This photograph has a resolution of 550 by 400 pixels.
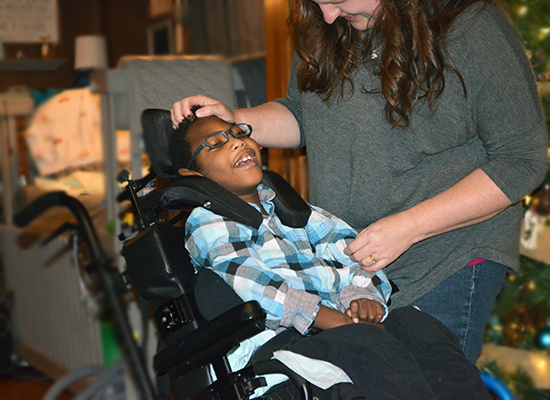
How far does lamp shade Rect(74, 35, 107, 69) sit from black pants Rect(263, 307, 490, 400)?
836 mm

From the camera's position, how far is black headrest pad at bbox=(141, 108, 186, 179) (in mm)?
1340

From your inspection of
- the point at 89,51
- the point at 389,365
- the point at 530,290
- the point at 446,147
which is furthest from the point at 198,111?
the point at 530,290

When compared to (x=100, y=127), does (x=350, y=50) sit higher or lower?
higher

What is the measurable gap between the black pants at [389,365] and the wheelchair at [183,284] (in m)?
0.09

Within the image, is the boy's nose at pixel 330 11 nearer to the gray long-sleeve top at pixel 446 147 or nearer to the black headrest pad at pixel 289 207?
the gray long-sleeve top at pixel 446 147

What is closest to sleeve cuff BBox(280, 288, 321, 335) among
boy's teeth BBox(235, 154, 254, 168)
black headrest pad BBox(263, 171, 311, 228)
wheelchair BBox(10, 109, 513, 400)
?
wheelchair BBox(10, 109, 513, 400)

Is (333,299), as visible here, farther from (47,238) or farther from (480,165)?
(47,238)

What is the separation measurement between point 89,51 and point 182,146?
0.34 meters

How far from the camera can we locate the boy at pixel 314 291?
1.07m

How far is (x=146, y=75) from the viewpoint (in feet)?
4.97

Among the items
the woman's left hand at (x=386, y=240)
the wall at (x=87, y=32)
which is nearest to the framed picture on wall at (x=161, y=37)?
the wall at (x=87, y=32)

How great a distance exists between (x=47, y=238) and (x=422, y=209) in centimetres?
87

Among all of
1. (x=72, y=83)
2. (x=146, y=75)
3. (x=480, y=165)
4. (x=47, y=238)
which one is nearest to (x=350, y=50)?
(x=480, y=165)

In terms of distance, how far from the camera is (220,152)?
1312mm
